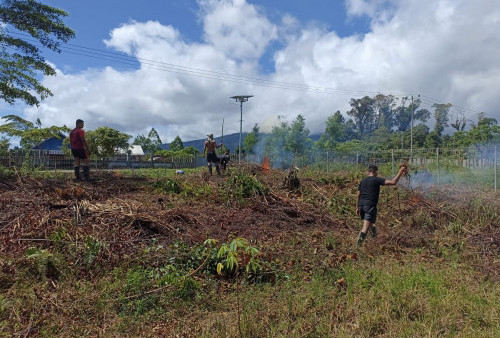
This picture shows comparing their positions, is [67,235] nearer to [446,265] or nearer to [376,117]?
[446,265]

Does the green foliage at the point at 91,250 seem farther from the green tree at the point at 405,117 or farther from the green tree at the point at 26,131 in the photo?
the green tree at the point at 405,117

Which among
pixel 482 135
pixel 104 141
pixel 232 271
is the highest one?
pixel 482 135

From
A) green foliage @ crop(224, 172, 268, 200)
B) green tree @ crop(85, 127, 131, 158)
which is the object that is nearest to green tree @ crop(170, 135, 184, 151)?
green tree @ crop(85, 127, 131, 158)

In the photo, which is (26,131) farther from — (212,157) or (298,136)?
(298,136)

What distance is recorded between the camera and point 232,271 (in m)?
3.72

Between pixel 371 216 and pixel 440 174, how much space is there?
845cm

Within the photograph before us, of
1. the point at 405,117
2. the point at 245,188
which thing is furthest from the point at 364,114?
the point at 245,188

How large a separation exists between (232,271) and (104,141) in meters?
28.4

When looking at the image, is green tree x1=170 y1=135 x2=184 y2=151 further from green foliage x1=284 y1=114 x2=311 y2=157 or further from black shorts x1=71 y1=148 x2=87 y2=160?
black shorts x1=71 y1=148 x2=87 y2=160

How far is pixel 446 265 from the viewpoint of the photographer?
4.21m

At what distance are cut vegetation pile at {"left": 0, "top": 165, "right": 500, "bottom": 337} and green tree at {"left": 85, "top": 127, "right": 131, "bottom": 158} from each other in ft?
77.6

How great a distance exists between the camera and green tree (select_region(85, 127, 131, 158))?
93.4ft

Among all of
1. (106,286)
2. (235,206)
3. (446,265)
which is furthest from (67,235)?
(446,265)

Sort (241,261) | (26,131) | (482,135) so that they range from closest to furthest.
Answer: (241,261), (26,131), (482,135)
